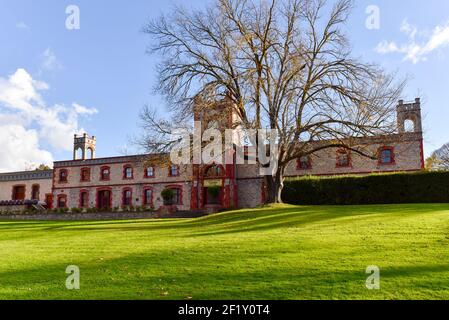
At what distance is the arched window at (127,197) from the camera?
133 feet

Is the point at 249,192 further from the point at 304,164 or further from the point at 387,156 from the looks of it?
the point at 387,156

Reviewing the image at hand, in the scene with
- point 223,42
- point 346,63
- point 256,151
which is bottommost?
point 256,151

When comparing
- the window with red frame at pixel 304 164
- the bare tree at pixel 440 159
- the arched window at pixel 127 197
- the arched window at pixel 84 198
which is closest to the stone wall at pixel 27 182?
the arched window at pixel 84 198

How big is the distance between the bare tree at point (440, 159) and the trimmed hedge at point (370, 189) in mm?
23933

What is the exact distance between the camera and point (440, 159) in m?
55.3

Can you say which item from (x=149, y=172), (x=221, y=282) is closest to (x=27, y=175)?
(x=149, y=172)

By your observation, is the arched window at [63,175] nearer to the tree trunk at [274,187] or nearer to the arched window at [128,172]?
the arched window at [128,172]

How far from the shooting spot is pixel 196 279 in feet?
22.9

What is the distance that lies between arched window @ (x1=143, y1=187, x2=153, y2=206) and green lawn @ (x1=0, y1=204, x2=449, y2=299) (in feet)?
88.1

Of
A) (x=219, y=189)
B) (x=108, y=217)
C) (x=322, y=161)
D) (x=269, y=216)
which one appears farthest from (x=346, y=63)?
(x=108, y=217)

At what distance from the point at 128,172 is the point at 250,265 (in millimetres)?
34792
